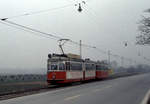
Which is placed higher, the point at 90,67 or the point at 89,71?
the point at 90,67

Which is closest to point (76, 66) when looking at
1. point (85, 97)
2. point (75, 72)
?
point (75, 72)

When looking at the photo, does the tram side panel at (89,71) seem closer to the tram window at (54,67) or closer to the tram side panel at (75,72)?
the tram side panel at (75,72)

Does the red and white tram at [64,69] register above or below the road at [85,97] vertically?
above

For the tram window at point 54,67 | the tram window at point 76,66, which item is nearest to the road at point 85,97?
the tram window at point 54,67

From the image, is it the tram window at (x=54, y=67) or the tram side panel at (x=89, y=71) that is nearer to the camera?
the tram window at (x=54, y=67)

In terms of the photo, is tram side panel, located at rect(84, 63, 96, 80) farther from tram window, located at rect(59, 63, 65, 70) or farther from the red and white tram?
tram window, located at rect(59, 63, 65, 70)

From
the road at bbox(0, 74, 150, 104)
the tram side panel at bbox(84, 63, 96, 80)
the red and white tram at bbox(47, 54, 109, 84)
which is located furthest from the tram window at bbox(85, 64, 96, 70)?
the road at bbox(0, 74, 150, 104)

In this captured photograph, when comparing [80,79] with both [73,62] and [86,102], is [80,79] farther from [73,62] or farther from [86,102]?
[86,102]

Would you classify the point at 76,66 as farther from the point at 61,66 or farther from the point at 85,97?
the point at 85,97

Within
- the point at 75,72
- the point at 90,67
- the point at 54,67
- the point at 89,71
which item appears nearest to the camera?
the point at 54,67

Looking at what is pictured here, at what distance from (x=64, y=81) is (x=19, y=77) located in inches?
510

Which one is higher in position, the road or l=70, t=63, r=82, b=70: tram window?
l=70, t=63, r=82, b=70: tram window

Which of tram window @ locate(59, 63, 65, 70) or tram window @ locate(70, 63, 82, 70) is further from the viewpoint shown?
tram window @ locate(70, 63, 82, 70)

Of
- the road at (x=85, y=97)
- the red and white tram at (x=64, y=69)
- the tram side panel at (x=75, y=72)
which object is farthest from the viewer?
the tram side panel at (x=75, y=72)
